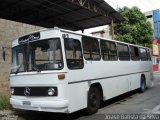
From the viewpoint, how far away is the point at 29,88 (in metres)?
7.77

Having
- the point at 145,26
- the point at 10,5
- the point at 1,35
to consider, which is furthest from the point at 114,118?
the point at 145,26

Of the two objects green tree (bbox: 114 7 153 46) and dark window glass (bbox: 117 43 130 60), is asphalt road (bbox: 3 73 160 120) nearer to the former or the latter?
dark window glass (bbox: 117 43 130 60)

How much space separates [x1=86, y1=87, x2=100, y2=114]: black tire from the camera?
340 inches

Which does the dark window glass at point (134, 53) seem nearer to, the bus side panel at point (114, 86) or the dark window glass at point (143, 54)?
the dark window glass at point (143, 54)

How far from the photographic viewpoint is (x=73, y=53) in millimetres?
7918

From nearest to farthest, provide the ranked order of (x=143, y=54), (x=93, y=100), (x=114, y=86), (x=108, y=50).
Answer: (x=93, y=100), (x=108, y=50), (x=114, y=86), (x=143, y=54)

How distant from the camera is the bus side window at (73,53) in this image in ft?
25.2

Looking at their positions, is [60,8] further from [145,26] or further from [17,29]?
[145,26]

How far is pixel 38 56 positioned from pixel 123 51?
5.02 m

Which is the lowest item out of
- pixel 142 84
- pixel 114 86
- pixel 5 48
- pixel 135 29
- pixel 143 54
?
pixel 142 84

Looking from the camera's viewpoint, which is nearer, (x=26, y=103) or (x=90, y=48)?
(x=26, y=103)

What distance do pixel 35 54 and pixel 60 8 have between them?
9.48m

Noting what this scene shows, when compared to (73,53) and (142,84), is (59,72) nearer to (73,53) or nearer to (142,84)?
(73,53)

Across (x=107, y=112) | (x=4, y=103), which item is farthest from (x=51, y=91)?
(x=4, y=103)
